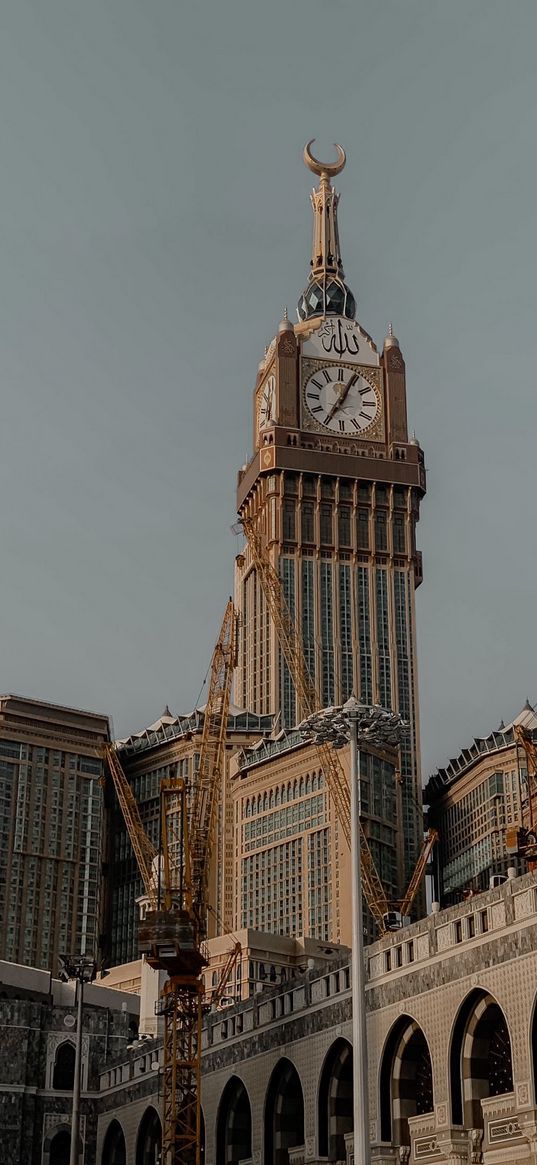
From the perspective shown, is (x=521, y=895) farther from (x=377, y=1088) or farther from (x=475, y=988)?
(x=377, y=1088)

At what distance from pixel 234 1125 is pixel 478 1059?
93.3ft

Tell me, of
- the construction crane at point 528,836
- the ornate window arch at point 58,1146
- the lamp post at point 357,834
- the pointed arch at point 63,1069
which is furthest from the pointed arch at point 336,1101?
the ornate window arch at point 58,1146

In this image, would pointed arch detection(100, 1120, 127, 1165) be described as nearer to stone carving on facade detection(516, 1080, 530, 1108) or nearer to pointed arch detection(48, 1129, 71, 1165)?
pointed arch detection(48, 1129, 71, 1165)

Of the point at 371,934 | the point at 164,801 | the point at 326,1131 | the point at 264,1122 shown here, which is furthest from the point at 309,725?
the point at 371,934

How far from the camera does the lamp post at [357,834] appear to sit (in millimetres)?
54594

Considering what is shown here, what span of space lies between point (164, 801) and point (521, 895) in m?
52.5

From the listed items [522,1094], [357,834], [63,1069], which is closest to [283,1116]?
[522,1094]

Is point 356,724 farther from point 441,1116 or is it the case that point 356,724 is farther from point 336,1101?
point 336,1101

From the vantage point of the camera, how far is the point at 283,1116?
283 feet

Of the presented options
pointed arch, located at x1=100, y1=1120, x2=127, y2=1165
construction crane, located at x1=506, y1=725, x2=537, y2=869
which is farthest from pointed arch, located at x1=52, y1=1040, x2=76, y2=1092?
construction crane, located at x1=506, y1=725, x2=537, y2=869

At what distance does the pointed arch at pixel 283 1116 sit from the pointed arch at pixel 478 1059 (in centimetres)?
1723

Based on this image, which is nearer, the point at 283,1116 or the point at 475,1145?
the point at 475,1145

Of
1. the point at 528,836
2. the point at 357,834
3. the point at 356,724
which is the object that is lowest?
the point at 357,834

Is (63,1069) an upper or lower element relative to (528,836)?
lower
